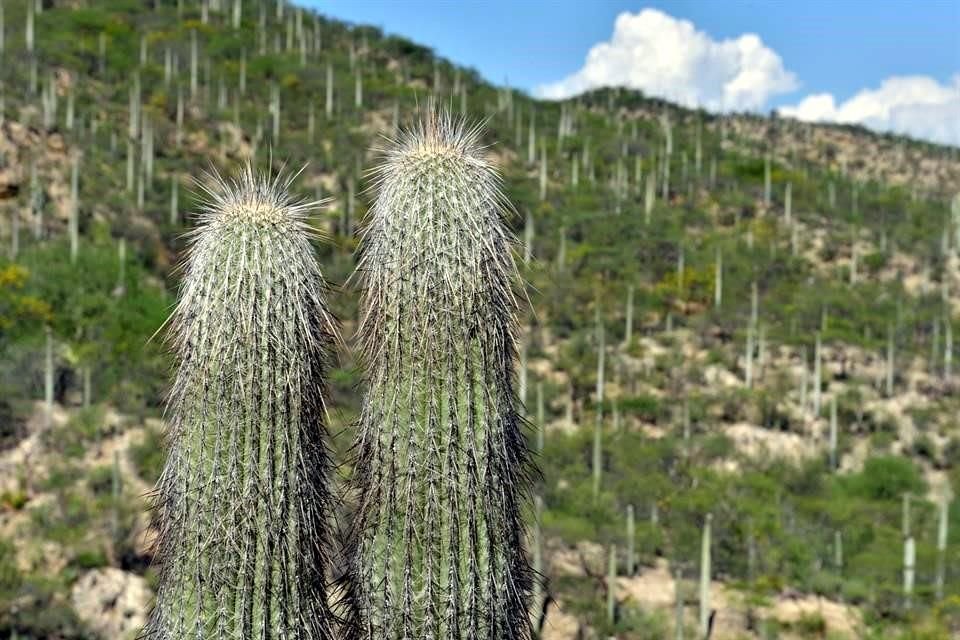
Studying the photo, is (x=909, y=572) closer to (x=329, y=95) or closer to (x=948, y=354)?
(x=948, y=354)

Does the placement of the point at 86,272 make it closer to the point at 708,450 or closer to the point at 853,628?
the point at 708,450

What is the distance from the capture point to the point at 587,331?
30.0m

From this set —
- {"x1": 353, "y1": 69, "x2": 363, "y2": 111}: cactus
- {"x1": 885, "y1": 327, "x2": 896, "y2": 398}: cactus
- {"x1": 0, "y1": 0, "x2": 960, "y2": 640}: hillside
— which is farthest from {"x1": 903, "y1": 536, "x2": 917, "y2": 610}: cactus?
{"x1": 353, "y1": 69, "x2": 363, "y2": 111}: cactus

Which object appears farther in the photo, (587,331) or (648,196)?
(648,196)

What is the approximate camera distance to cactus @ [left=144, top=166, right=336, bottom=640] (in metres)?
3.60

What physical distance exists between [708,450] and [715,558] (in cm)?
502

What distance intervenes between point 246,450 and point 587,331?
87.5 ft

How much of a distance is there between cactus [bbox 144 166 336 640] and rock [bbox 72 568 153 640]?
42.0 feet

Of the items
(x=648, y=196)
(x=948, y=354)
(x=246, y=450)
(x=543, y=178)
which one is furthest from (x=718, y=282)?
(x=246, y=450)

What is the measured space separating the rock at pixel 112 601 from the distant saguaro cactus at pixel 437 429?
12962 millimetres

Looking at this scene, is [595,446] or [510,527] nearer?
[510,527]

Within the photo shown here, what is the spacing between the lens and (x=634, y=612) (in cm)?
1775

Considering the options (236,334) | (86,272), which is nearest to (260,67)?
(86,272)

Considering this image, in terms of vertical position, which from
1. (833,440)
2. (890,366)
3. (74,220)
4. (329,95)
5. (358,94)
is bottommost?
(833,440)
